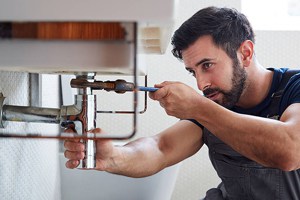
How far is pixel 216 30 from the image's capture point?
1183 millimetres

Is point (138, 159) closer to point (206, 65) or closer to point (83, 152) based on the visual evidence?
point (206, 65)

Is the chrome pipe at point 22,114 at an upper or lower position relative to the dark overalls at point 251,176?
upper

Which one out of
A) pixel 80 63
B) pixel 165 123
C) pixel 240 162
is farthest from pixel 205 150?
pixel 80 63

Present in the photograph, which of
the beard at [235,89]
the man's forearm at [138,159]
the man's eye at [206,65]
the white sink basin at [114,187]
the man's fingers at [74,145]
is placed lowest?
the white sink basin at [114,187]

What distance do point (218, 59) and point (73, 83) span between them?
65cm

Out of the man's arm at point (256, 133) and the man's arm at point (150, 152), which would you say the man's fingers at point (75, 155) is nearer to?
the man's arm at point (150, 152)

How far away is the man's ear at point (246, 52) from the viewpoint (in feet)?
4.12

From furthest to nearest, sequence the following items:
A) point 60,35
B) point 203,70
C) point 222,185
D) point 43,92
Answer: point 222,185, point 203,70, point 43,92, point 60,35

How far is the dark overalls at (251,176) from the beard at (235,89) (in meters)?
0.09

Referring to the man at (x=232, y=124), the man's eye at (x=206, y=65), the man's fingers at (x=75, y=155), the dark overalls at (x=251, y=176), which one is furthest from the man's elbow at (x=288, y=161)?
the man's fingers at (x=75, y=155)

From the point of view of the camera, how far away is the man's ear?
1.25m

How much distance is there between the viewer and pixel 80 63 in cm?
43

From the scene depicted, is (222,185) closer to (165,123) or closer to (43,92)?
(165,123)

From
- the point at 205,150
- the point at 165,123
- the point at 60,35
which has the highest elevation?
the point at 60,35
